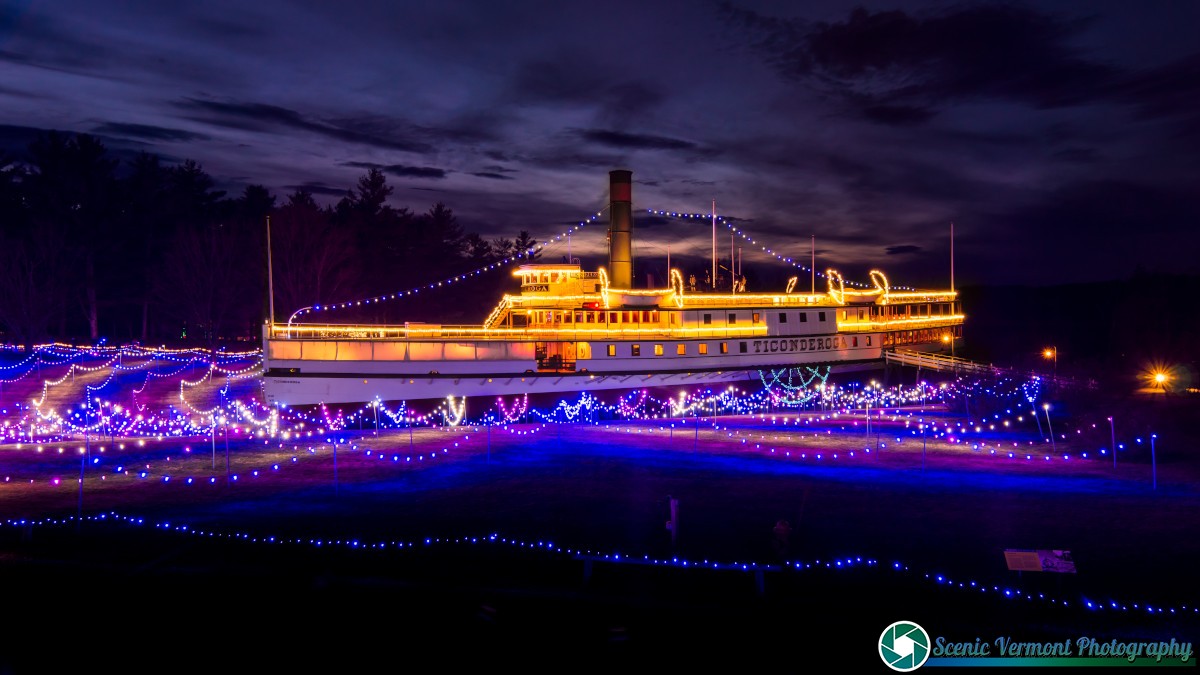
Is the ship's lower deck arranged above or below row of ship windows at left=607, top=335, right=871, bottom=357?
below

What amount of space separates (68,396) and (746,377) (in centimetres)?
2877

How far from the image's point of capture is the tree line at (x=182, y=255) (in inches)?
1892

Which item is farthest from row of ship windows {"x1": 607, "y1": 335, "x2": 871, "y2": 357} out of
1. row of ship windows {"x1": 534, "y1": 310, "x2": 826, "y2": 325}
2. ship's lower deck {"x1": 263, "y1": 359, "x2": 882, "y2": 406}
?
row of ship windows {"x1": 534, "y1": 310, "x2": 826, "y2": 325}

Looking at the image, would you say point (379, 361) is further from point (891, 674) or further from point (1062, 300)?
point (1062, 300)

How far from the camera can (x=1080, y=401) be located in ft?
82.8

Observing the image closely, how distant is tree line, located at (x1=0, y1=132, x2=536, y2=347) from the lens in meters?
48.1

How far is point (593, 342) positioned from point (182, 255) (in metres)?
33.7

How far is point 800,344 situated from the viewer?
35938 mm

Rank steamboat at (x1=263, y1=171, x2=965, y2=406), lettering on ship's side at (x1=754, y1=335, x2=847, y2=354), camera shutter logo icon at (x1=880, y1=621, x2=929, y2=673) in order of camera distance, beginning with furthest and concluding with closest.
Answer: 1. lettering on ship's side at (x1=754, y1=335, x2=847, y2=354)
2. steamboat at (x1=263, y1=171, x2=965, y2=406)
3. camera shutter logo icon at (x1=880, y1=621, x2=929, y2=673)

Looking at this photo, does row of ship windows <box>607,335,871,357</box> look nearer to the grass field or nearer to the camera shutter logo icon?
the grass field

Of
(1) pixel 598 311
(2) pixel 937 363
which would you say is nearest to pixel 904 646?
(1) pixel 598 311

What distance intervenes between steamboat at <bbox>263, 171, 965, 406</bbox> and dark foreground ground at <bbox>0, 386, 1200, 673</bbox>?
37.8 feet

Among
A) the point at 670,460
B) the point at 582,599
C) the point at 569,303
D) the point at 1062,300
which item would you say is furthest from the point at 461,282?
the point at 1062,300

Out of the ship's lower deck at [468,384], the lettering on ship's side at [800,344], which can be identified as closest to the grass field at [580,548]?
the ship's lower deck at [468,384]
